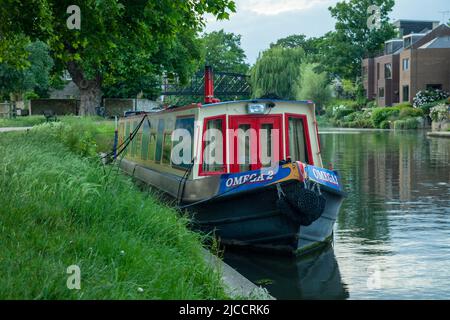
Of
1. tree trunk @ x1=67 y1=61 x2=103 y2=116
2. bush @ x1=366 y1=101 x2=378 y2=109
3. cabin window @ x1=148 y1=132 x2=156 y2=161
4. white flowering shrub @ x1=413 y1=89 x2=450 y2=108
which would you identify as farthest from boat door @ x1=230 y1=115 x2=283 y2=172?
bush @ x1=366 y1=101 x2=378 y2=109

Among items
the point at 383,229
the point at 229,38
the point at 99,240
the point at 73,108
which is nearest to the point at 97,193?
the point at 99,240

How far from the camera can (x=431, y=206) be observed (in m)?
16.4

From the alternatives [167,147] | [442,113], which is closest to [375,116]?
[442,113]

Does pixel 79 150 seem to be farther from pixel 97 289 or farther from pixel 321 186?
pixel 97 289

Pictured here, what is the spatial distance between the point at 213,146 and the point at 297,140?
1530mm

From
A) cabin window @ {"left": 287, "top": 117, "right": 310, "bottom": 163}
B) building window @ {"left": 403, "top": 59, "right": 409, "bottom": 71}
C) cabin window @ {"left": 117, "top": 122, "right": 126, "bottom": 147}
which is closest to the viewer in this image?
cabin window @ {"left": 287, "top": 117, "right": 310, "bottom": 163}

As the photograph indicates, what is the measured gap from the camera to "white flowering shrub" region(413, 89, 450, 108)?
68.6m

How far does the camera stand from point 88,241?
262 inches

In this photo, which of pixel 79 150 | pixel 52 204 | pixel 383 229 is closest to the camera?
pixel 52 204

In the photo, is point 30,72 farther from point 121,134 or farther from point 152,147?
point 152,147

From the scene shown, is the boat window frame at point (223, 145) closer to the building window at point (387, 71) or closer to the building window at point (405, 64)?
the building window at point (405, 64)

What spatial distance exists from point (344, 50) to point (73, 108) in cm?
4484

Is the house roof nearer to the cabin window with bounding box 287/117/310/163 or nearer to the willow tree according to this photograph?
the willow tree

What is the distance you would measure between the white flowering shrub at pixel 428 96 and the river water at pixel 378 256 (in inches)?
1947
